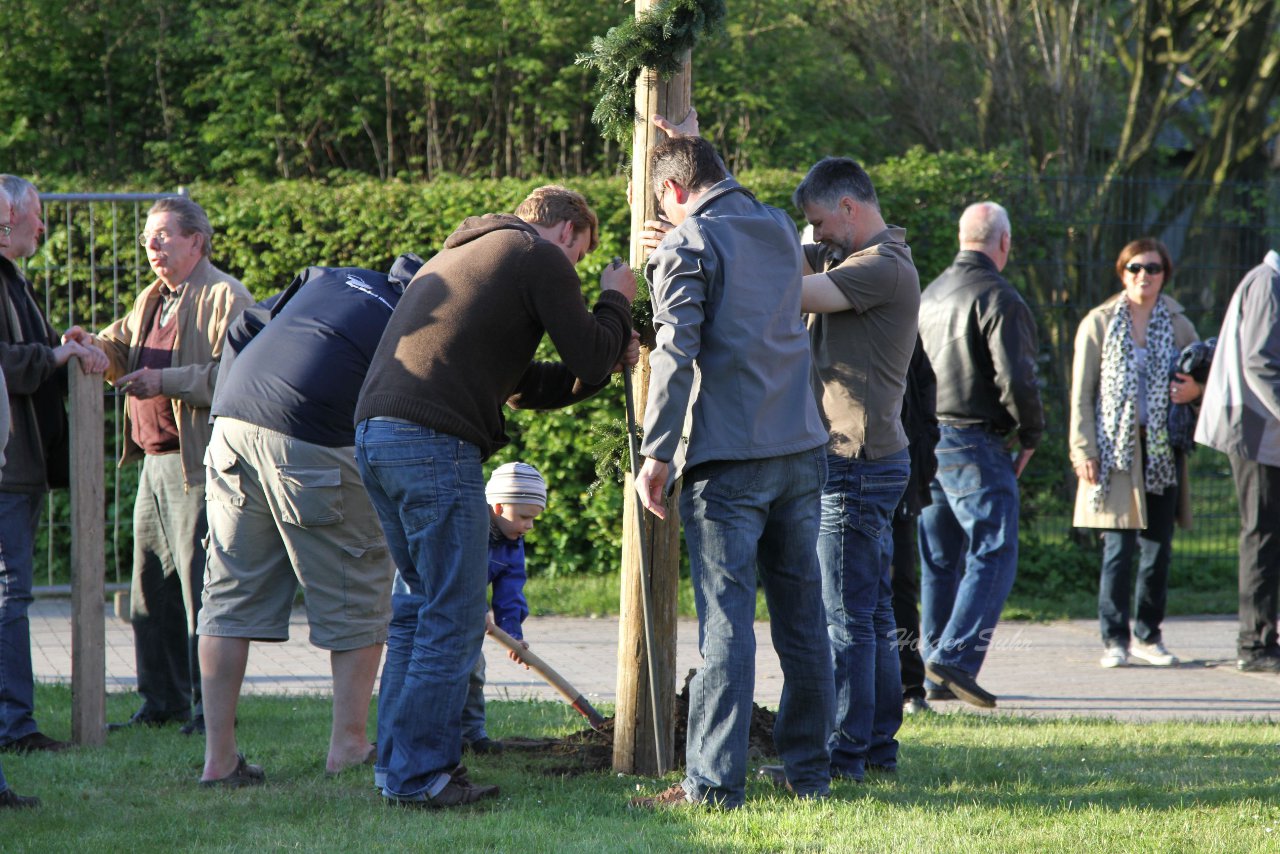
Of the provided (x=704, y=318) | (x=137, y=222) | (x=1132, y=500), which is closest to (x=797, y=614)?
(x=704, y=318)

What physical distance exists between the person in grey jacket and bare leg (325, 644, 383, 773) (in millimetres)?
4718

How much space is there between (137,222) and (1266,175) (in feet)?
38.1

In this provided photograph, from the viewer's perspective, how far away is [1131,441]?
25.0ft

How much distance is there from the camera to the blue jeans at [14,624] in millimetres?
5496

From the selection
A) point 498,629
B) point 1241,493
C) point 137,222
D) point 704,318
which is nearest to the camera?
point 704,318

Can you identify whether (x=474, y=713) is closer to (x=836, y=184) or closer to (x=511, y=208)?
(x=836, y=184)

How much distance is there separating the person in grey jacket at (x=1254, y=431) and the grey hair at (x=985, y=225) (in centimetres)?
153

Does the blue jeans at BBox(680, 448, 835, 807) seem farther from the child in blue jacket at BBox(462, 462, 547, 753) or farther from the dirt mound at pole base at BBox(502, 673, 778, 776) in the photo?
the child in blue jacket at BBox(462, 462, 547, 753)

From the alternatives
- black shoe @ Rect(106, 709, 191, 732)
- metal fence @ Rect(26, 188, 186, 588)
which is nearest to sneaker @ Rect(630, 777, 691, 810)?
black shoe @ Rect(106, 709, 191, 732)

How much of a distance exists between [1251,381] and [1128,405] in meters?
0.63

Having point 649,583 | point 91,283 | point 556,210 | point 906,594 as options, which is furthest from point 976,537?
point 91,283

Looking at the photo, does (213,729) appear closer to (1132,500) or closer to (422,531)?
(422,531)

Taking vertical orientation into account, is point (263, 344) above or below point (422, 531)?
above

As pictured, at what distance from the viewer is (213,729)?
483cm
